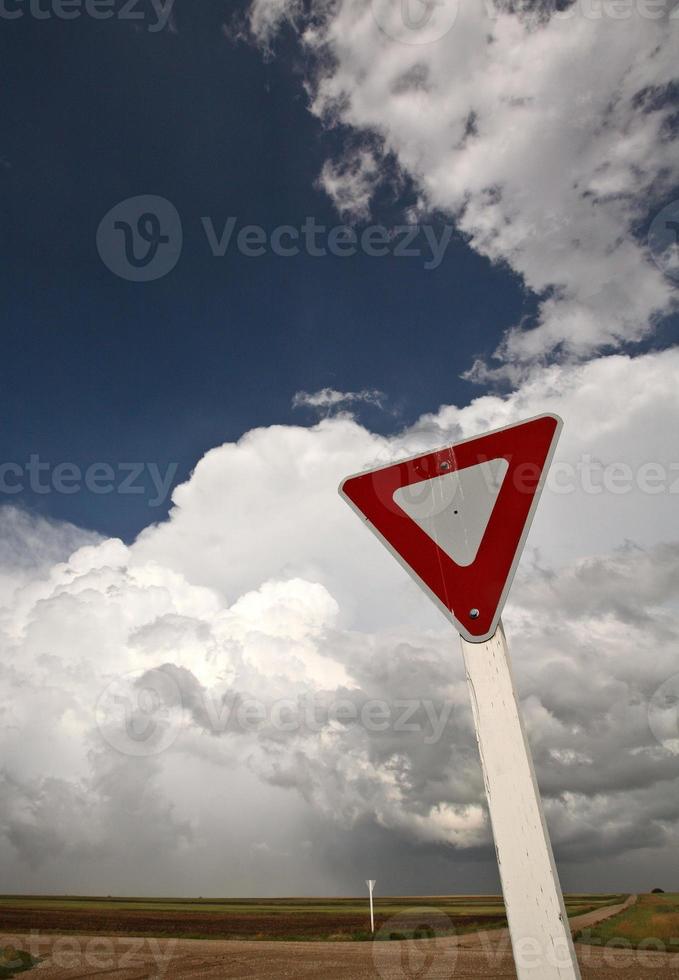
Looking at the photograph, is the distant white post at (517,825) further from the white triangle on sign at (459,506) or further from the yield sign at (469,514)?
the white triangle on sign at (459,506)

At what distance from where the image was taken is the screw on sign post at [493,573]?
4.57 feet

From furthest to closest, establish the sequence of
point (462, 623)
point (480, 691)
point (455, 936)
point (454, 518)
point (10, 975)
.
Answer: point (455, 936) → point (10, 975) → point (454, 518) → point (462, 623) → point (480, 691)

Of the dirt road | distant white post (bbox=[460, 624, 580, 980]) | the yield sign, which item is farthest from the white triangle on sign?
the dirt road

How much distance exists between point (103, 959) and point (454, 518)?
2610cm

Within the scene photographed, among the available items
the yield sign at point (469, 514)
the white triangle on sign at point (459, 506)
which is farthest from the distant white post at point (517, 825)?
the white triangle on sign at point (459, 506)

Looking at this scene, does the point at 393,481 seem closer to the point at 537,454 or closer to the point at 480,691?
the point at 537,454

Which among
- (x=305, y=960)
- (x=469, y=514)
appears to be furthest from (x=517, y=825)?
(x=305, y=960)

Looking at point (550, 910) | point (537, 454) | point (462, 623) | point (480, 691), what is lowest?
point (550, 910)

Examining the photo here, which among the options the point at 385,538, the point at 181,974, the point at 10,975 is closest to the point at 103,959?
the point at 10,975

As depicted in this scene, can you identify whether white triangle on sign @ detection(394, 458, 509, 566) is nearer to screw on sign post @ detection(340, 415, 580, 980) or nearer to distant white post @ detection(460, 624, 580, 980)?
screw on sign post @ detection(340, 415, 580, 980)

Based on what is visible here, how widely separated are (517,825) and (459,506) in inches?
38.7

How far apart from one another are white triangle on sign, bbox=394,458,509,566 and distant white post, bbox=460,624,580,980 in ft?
1.16

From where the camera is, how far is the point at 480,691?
65.1 inches

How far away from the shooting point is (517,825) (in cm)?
148
